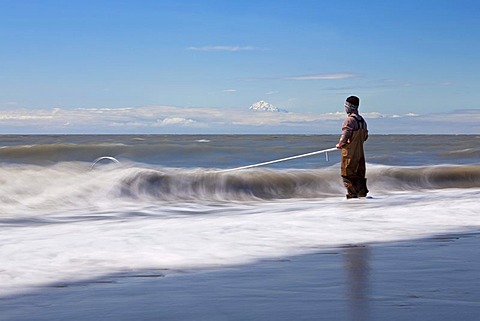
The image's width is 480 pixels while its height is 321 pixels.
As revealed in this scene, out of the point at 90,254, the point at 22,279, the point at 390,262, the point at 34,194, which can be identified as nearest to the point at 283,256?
the point at 390,262

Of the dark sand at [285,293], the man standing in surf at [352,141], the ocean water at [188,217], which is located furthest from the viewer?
the man standing in surf at [352,141]

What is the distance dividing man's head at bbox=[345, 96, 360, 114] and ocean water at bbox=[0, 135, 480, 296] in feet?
4.73

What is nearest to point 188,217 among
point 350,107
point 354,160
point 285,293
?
point 354,160

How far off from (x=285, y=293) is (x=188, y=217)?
20.6 feet

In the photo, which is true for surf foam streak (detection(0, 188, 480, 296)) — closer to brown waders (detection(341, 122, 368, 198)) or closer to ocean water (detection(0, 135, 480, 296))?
ocean water (detection(0, 135, 480, 296))

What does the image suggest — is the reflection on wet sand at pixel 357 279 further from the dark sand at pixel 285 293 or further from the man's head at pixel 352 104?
the man's head at pixel 352 104

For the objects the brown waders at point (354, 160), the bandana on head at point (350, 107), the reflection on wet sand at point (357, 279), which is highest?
the bandana on head at point (350, 107)

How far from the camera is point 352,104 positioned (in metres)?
11.9

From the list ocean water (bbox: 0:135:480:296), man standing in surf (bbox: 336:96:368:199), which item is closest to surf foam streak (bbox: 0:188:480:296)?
ocean water (bbox: 0:135:480:296)

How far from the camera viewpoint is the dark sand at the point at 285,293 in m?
4.59

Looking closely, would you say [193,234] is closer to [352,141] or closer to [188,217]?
[188,217]

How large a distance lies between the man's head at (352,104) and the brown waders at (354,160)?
239 mm

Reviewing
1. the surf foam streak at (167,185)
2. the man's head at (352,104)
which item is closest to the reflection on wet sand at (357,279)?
the man's head at (352,104)

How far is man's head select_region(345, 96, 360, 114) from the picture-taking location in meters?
11.8
